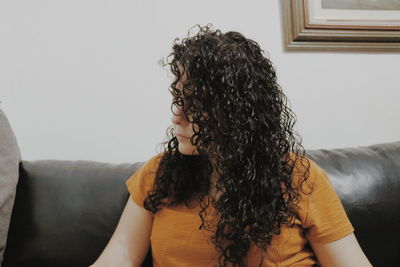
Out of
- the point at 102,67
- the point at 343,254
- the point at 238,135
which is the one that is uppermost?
the point at 102,67

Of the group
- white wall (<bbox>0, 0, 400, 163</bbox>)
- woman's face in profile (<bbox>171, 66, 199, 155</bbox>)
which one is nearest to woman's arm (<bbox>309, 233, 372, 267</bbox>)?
woman's face in profile (<bbox>171, 66, 199, 155</bbox>)

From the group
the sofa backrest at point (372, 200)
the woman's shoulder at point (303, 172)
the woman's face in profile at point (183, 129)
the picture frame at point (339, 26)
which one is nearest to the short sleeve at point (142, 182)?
the woman's face in profile at point (183, 129)

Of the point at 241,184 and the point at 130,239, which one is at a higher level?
the point at 241,184

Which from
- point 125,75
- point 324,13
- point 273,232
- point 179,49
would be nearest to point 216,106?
point 179,49

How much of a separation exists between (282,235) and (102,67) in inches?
33.5

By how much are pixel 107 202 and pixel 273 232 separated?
1.62ft

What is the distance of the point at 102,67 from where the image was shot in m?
1.17

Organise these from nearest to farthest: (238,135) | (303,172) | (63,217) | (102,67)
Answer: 1. (238,135)
2. (303,172)
3. (63,217)
4. (102,67)

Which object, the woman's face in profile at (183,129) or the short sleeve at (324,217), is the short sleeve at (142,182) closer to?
the woman's face in profile at (183,129)

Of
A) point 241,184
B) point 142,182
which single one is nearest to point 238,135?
point 241,184

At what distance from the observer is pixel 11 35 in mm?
1150

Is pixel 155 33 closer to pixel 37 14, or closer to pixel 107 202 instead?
pixel 37 14

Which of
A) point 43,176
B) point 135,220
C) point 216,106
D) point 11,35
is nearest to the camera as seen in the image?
point 216,106

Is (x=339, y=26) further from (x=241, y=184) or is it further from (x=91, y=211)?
(x=91, y=211)
